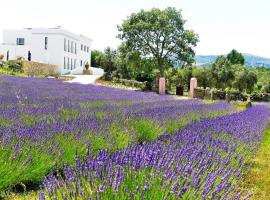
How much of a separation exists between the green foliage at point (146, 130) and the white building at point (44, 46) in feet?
148

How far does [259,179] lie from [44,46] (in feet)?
161

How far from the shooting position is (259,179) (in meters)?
5.44

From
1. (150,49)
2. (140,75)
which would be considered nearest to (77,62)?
(140,75)

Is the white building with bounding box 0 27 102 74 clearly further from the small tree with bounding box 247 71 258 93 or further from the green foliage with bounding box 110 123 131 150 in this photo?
the green foliage with bounding box 110 123 131 150

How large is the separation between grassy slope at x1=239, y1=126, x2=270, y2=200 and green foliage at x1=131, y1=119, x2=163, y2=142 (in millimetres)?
1470

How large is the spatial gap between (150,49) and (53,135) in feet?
113

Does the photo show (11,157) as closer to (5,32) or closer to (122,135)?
(122,135)

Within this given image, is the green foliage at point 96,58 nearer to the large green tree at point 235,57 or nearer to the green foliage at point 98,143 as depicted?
the large green tree at point 235,57

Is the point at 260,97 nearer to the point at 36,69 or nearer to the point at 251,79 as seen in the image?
the point at 251,79

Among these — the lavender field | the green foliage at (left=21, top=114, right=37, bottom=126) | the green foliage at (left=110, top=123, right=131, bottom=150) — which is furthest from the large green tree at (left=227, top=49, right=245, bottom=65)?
the green foliage at (left=110, top=123, right=131, bottom=150)

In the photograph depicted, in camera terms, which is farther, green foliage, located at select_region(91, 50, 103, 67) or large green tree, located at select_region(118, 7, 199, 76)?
green foliage, located at select_region(91, 50, 103, 67)

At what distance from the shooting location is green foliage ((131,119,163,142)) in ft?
22.3

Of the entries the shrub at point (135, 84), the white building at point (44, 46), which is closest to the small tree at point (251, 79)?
the white building at point (44, 46)

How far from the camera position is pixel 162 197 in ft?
8.82
